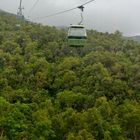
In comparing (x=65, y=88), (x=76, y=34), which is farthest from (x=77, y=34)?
(x=65, y=88)

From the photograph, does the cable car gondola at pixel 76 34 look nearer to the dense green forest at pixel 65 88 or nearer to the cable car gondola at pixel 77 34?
the cable car gondola at pixel 77 34

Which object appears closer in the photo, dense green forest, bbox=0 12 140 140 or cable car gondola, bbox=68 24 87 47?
cable car gondola, bbox=68 24 87 47

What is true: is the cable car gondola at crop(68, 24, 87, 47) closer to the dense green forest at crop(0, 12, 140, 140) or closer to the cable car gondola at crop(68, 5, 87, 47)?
the cable car gondola at crop(68, 5, 87, 47)

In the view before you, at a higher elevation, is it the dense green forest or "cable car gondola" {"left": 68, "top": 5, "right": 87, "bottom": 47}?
"cable car gondola" {"left": 68, "top": 5, "right": 87, "bottom": 47}

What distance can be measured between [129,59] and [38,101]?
19.8 m

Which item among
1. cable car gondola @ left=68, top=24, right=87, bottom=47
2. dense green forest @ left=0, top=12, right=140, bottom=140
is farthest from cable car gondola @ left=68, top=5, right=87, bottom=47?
dense green forest @ left=0, top=12, right=140, bottom=140

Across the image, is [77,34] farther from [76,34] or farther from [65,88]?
[65,88]

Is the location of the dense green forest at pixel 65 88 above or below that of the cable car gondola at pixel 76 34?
below

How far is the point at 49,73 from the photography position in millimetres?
60438

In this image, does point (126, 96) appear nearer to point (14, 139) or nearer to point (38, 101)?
point (38, 101)

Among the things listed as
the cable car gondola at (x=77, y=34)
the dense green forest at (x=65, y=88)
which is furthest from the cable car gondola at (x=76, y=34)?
the dense green forest at (x=65, y=88)

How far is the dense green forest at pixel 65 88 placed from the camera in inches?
1609

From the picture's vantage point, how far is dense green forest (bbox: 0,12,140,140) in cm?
4088

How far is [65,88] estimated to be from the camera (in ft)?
186
